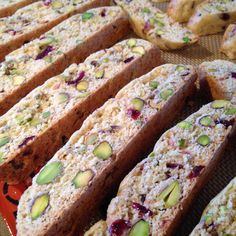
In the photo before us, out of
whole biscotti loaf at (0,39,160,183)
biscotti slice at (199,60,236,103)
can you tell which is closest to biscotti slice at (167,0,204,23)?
whole biscotti loaf at (0,39,160,183)

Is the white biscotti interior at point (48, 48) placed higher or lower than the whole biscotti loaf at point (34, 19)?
lower

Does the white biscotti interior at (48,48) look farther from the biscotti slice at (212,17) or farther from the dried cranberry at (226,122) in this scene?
the dried cranberry at (226,122)

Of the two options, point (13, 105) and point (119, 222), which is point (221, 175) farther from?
point (13, 105)

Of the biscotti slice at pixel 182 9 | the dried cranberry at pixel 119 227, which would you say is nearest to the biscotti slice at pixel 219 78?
the biscotti slice at pixel 182 9

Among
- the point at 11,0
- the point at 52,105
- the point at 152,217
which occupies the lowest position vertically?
the point at 152,217

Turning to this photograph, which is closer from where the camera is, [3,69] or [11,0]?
[3,69]

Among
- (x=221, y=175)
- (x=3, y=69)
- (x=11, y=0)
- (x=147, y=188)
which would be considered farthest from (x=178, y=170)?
(x=11, y=0)
